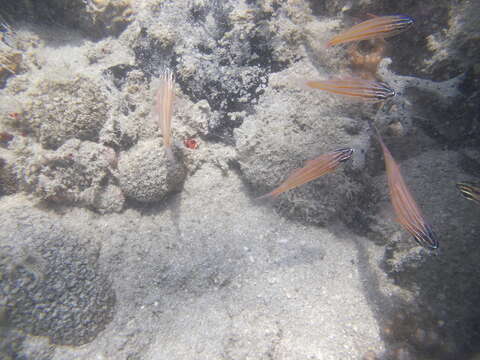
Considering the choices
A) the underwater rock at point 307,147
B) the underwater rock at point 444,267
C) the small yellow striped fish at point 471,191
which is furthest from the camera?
the underwater rock at point 307,147

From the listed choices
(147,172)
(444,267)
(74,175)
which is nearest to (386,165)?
(444,267)

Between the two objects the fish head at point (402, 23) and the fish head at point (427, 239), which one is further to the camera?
the fish head at point (402, 23)

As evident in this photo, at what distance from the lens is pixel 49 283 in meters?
3.00

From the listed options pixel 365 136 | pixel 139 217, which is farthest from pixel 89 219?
pixel 365 136

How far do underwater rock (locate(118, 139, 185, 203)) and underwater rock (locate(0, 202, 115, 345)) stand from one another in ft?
3.24

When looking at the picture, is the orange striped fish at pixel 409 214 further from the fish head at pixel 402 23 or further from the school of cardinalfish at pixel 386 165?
the fish head at pixel 402 23

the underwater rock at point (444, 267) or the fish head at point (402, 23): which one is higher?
the fish head at point (402, 23)

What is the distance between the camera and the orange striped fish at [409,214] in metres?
2.38

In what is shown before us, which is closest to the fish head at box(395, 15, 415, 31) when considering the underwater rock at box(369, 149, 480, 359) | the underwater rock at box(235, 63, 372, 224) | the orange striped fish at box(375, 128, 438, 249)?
the underwater rock at box(235, 63, 372, 224)

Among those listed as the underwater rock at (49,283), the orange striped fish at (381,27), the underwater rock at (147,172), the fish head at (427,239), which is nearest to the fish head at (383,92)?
the orange striped fish at (381,27)

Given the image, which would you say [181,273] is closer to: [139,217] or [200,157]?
[139,217]

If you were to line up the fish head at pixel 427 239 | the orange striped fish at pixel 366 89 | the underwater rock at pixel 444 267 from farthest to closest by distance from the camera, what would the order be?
the orange striped fish at pixel 366 89
the underwater rock at pixel 444 267
the fish head at pixel 427 239

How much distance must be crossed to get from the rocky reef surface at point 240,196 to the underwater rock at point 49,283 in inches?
0.7

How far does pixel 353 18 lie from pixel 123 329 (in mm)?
5733
